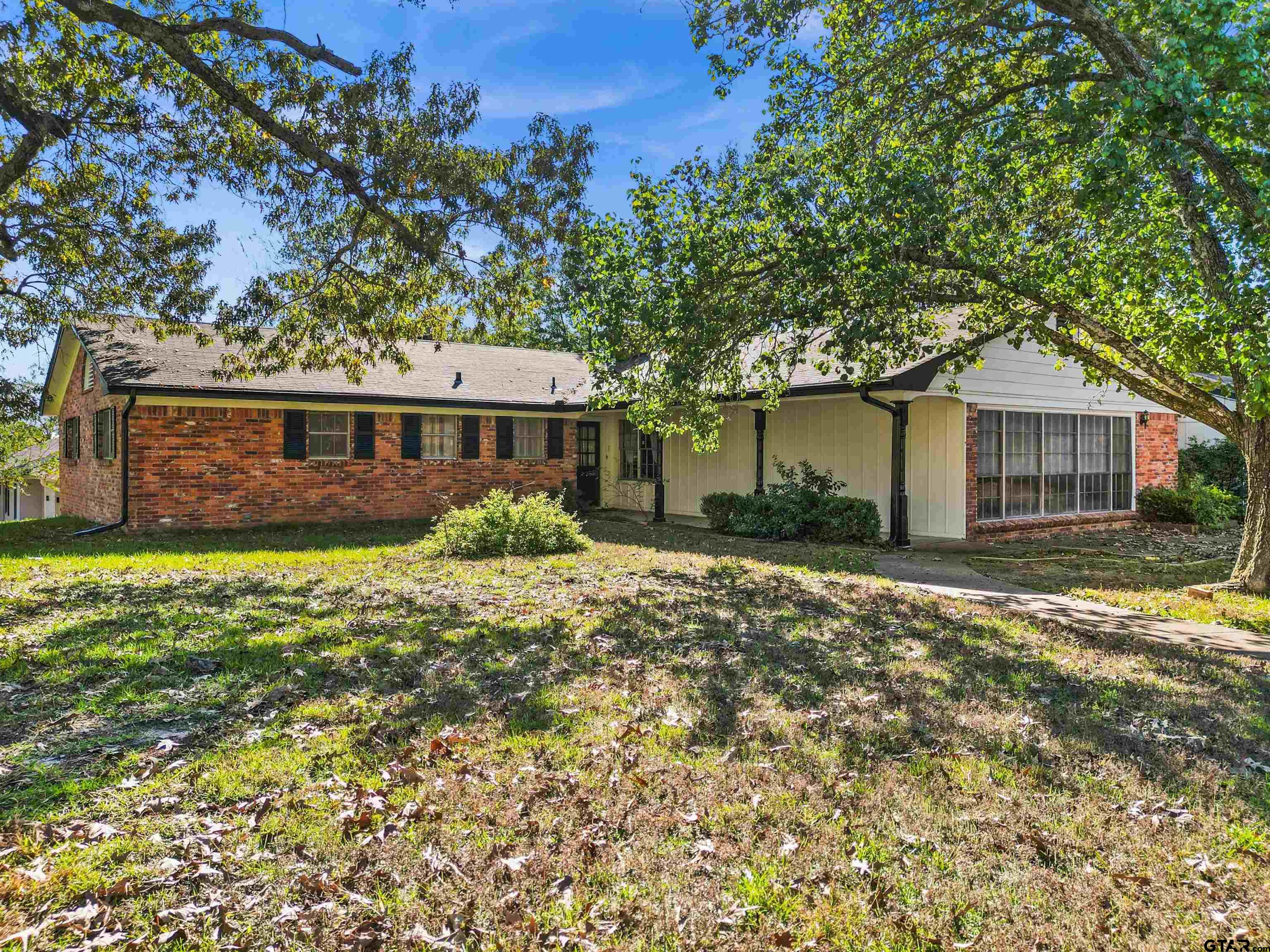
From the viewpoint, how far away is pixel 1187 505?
1548 centimetres

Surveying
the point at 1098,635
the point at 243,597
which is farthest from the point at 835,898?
the point at 243,597

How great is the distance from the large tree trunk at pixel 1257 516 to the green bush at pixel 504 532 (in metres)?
8.29

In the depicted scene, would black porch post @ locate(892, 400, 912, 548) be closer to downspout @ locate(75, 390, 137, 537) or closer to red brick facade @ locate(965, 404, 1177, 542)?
red brick facade @ locate(965, 404, 1177, 542)

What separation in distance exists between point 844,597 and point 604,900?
572 centimetres

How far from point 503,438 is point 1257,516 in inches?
533

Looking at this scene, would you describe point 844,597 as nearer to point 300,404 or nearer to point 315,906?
point 315,906

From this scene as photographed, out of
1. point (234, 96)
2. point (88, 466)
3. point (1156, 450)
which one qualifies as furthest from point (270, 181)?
point (1156, 450)

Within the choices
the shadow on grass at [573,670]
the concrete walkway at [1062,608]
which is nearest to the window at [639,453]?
the concrete walkway at [1062,608]

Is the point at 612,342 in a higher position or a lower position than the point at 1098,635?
higher

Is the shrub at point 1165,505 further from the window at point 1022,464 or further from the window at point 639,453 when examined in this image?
the window at point 639,453

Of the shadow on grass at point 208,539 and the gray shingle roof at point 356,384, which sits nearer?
the shadow on grass at point 208,539

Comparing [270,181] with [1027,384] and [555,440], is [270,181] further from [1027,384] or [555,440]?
[1027,384]

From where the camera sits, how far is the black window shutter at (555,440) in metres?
18.0

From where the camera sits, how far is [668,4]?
9.40 m
